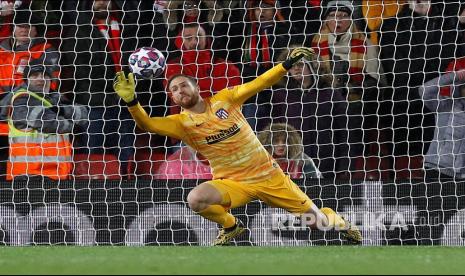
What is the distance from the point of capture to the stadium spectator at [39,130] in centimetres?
1226

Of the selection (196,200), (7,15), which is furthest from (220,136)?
(7,15)

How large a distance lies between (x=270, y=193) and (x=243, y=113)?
7.37 ft

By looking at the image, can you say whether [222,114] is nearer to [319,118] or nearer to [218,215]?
[218,215]

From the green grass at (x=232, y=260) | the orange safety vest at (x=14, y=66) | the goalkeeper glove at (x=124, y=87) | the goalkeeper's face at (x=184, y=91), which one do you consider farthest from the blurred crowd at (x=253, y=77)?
the green grass at (x=232, y=260)

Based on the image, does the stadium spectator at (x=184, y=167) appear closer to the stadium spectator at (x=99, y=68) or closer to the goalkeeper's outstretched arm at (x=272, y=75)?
the stadium spectator at (x=99, y=68)

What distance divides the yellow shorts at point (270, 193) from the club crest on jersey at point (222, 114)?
576 millimetres

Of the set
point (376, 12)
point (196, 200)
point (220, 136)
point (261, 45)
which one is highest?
point (376, 12)

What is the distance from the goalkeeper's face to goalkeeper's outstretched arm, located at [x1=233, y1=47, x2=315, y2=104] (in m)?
0.39

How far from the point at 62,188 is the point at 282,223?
2327 mm

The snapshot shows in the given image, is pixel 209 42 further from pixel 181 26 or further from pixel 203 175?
pixel 203 175

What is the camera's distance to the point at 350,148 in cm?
1230

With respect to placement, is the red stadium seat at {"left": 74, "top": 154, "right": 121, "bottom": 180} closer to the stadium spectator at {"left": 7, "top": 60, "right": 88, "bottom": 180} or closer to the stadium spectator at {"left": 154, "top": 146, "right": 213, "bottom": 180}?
the stadium spectator at {"left": 7, "top": 60, "right": 88, "bottom": 180}

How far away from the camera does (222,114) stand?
10.4m

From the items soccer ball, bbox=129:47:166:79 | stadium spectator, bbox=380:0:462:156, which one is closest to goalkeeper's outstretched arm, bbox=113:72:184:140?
soccer ball, bbox=129:47:166:79
